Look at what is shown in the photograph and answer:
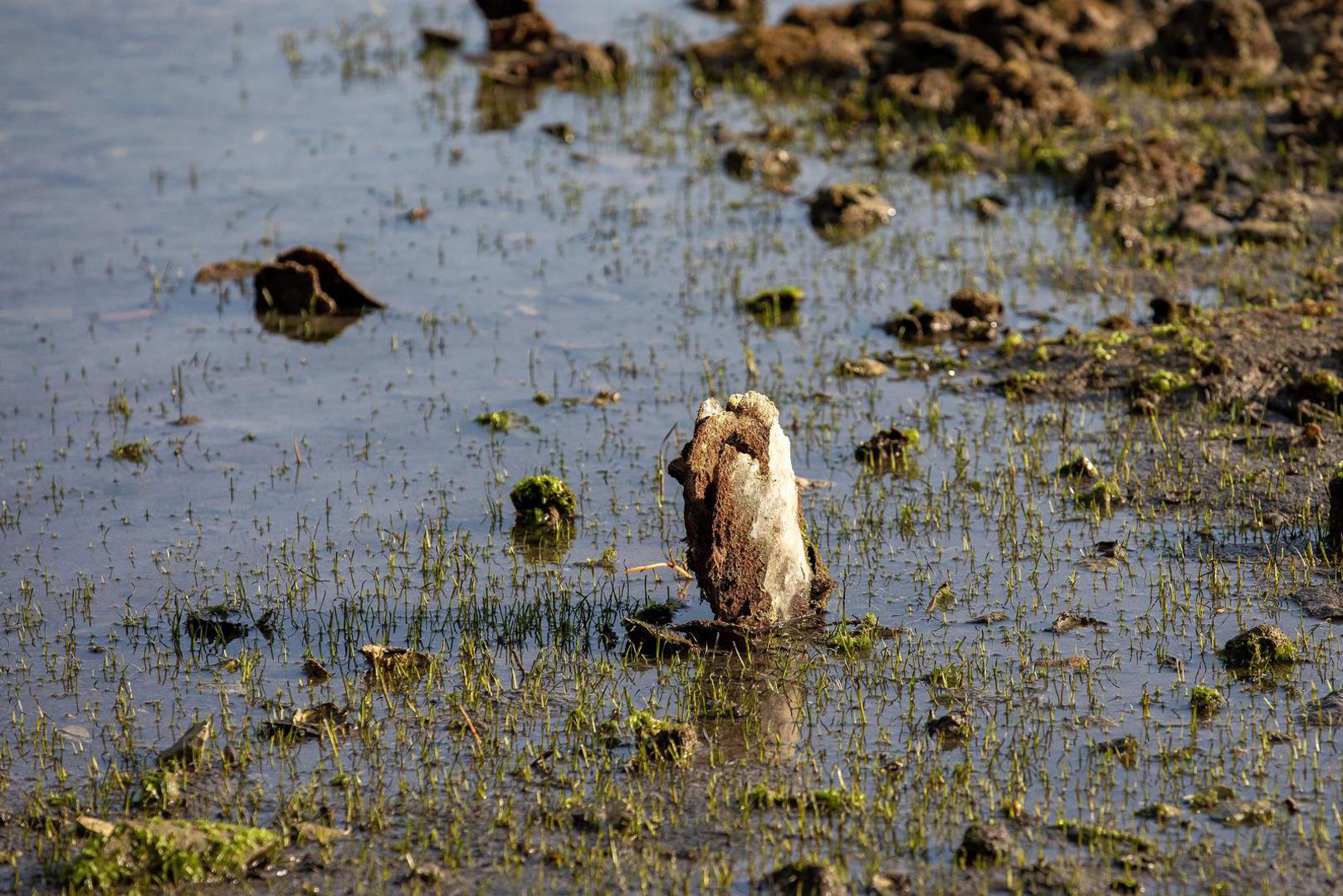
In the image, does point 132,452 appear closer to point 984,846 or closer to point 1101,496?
point 1101,496

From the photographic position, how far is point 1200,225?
17047 millimetres

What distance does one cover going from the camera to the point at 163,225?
18.2 meters

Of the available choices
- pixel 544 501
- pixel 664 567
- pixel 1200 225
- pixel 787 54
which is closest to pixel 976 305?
pixel 1200 225

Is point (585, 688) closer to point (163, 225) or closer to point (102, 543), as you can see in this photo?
point (102, 543)

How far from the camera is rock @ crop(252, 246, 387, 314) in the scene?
15.5 m

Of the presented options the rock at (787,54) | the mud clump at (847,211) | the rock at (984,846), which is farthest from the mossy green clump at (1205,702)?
the rock at (787,54)

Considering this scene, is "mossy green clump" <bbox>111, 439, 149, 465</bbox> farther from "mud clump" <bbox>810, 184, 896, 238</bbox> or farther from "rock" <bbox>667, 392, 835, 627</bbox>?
"mud clump" <bbox>810, 184, 896, 238</bbox>

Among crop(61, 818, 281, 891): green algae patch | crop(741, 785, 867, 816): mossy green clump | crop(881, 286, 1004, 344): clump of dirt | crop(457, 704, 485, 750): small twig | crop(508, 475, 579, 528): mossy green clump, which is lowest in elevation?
crop(61, 818, 281, 891): green algae patch

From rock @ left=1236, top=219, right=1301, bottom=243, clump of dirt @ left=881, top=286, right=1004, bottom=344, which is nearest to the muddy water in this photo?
clump of dirt @ left=881, top=286, right=1004, bottom=344

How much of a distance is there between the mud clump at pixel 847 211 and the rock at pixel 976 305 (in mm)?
2735

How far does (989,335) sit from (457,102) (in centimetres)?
1090

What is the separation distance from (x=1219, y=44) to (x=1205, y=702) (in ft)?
52.6

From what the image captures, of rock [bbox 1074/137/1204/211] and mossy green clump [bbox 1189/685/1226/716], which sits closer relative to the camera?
mossy green clump [bbox 1189/685/1226/716]

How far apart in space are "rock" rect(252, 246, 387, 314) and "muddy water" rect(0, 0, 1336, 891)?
1.15 ft
